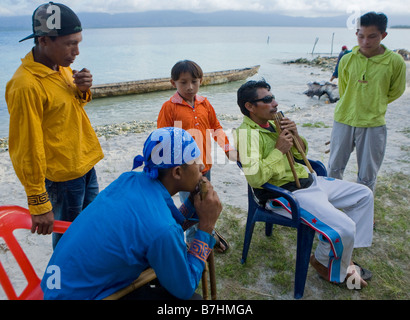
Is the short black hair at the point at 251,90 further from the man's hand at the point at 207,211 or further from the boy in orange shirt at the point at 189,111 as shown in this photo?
the man's hand at the point at 207,211

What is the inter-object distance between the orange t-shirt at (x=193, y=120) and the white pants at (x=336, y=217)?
82 cm

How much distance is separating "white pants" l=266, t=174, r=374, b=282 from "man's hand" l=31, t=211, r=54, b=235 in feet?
5.87

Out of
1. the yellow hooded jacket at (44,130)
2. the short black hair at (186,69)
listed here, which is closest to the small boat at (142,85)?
the short black hair at (186,69)

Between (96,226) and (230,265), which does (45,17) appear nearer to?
(96,226)

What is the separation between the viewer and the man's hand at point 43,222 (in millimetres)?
2158

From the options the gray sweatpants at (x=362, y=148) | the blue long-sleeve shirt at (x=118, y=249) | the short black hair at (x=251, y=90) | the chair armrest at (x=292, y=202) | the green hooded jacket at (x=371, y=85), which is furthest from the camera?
the gray sweatpants at (x=362, y=148)

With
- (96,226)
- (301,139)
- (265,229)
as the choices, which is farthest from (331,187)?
(96,226)

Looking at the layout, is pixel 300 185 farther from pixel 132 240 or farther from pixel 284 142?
pixel 132 240

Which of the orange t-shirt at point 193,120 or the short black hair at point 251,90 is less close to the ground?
the short black hair at point 251,90

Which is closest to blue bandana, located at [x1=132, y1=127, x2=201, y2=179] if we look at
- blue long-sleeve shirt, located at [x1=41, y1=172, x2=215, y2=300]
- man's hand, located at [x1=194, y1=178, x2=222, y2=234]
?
blue long-sleeve shirt, located at [x1=41, y1=172, x2=215, y2=300]

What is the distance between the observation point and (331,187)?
3.04 meters

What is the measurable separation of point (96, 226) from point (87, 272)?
0.75ft

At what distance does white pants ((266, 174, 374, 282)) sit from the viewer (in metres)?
2.51

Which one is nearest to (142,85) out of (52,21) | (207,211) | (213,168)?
(213,168)
